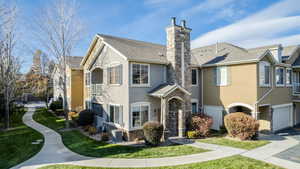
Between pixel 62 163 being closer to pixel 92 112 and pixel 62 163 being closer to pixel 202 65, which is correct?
pixel 92 112

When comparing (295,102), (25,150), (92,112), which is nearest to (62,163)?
(25,150)

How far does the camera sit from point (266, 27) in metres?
18.4

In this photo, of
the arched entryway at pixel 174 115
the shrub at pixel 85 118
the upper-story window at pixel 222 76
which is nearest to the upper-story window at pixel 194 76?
the upper-story window at pixel 222 76

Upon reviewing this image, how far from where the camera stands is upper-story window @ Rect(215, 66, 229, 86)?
16.4 meters

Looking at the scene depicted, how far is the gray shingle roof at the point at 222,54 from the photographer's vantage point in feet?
50.4

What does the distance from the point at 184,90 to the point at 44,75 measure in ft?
94.4

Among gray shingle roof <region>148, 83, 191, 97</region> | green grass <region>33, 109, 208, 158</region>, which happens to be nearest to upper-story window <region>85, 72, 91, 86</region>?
green grass <region>33, 109, 208, 158</region>

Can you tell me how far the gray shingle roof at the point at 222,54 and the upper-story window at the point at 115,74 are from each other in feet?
28.1

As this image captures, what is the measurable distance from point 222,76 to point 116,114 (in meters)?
10.7

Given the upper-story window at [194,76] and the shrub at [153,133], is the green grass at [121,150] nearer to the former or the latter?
the shrub at [153,133]

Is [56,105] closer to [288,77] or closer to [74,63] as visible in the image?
[74,63]

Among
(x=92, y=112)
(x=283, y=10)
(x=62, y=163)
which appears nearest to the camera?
(x=62, y=163)

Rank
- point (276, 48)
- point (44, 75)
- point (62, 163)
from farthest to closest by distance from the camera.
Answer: point (44, 75) → point (276, 48) → point (62, 163)

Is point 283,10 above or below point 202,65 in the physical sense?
above
